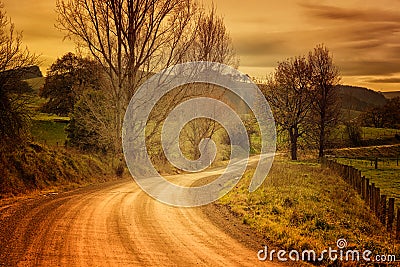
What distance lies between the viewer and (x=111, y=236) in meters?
10.2

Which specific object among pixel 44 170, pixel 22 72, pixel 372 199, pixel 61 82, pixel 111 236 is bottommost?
pixel 372 199

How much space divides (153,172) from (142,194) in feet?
40.4

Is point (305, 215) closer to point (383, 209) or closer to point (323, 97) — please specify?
point (383, 209)

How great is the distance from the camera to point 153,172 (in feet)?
98.7

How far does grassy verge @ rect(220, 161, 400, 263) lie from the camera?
10.6 metres

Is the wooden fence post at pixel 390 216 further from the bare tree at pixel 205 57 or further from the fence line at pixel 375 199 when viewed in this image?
the bare tree at pixel 205 57

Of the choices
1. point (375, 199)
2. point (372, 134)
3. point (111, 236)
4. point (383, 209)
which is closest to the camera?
point (111, 236)

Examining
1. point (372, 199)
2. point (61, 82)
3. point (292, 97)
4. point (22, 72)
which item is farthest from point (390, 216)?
point (61, 82)

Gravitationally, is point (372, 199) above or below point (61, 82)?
below

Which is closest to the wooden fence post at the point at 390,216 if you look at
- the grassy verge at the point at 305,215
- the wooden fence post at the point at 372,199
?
the grassy verge at the point at 305,215

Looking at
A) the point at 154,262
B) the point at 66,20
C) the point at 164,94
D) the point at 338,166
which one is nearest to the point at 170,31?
the point at 164,94

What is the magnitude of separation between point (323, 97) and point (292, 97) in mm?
5212

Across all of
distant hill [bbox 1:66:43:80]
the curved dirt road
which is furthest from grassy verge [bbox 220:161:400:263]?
distant hill [bbox 1:66:43:80]

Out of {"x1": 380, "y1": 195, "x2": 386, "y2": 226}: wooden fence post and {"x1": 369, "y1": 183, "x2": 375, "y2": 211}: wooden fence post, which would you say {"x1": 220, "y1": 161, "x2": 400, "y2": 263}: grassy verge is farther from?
{"x1": 369, "y1": 183, "x2": 375, "y2": 211}: wooden fence post
